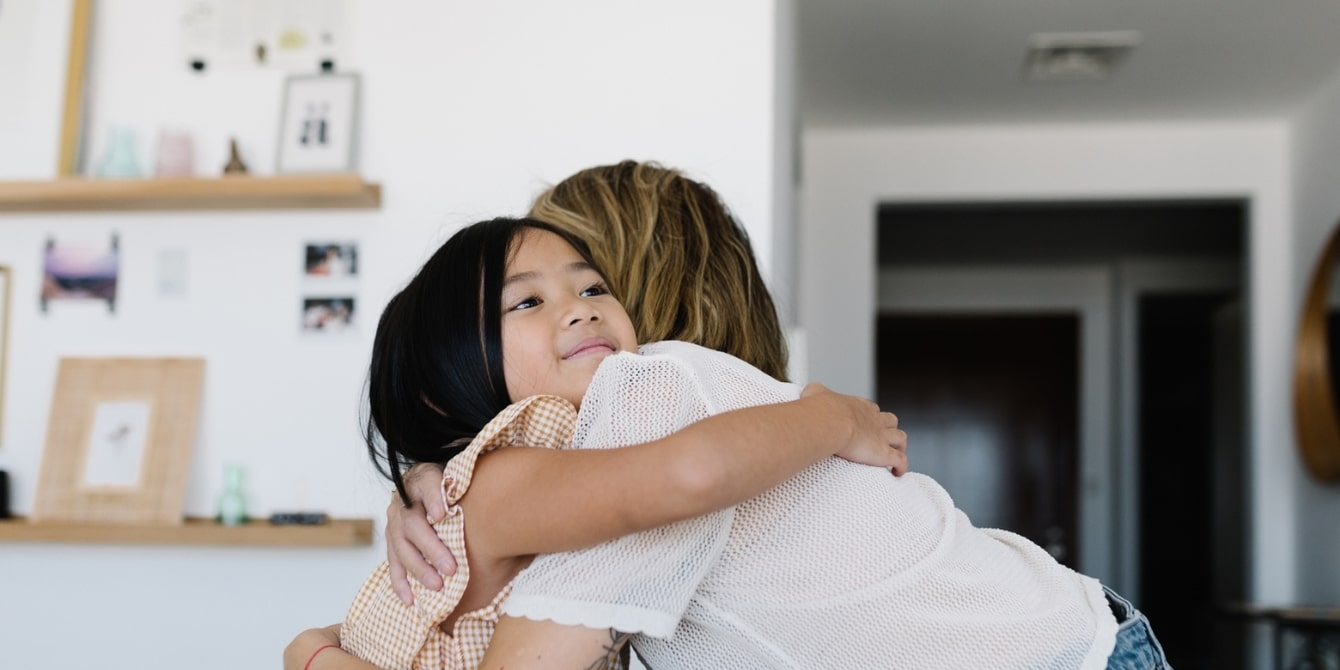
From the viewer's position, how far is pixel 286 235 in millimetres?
2404

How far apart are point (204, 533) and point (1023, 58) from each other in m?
2.77

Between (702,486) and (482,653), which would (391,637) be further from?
(702,486)

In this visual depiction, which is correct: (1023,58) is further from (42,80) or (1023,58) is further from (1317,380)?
(42,80)

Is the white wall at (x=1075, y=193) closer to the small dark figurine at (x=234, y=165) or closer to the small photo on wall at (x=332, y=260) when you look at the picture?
the small photo on wall at (x=332, y=260)

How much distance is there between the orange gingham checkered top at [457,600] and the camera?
95 centimetres

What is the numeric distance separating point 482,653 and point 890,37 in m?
2.96

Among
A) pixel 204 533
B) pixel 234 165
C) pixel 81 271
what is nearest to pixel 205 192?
pixel 234 165

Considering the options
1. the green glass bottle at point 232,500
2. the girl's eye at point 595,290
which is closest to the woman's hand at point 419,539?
the girl's eye at point 595,290

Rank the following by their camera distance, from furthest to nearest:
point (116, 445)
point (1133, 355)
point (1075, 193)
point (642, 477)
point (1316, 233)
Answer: point (1133, 355) < point (1075, 193) < point (1316, 233) < point (116, 445) < point (642, 477)

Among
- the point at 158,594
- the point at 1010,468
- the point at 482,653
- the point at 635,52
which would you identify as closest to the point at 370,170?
the point at 635,52

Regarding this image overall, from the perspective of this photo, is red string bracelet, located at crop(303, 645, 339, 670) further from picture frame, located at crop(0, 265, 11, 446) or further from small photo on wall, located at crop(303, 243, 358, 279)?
picture frame, located at crop(0, 265, 11, 446)

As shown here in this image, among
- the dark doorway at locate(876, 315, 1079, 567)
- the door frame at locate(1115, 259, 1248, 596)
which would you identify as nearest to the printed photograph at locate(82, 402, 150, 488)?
the dark doorway at locate(876, 315, 1079, 567)

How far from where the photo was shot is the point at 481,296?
107 centimetres

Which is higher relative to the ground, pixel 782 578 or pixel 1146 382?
pixel 1146 382
